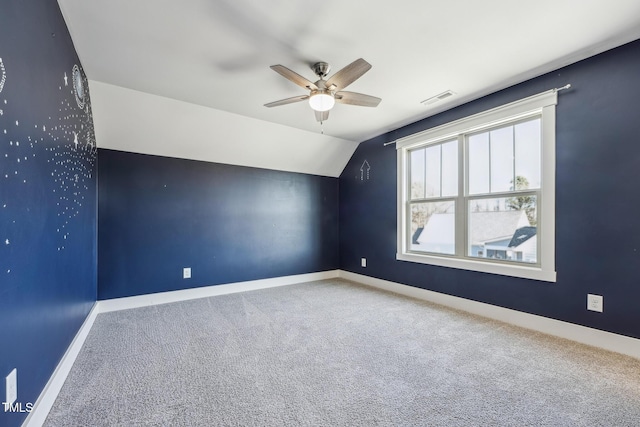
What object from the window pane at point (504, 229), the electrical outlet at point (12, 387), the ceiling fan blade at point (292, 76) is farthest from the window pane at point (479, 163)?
the electrical outlet at point (12, 387)

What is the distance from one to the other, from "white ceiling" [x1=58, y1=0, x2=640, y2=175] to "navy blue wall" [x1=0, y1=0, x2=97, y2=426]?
40 cm

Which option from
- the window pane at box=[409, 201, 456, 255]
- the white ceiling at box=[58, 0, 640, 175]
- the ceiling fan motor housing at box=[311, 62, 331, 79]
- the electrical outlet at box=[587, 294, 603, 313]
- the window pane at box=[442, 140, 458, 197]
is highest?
the white ceiling at box=[58, 0, 640, 175]

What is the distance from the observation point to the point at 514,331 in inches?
103

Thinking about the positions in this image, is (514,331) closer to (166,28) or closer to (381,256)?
(381,256)

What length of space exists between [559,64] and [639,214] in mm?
1418

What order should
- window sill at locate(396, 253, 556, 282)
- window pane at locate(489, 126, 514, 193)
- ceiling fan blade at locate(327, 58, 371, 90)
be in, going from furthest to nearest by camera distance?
window pane at locate(489, 126, 514, 193) < window sill at locate(396, 253, 556, 282) < ceiling fan blade at locate(327, 58, 371, 90)

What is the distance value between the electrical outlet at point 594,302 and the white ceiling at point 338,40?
2.04 metres

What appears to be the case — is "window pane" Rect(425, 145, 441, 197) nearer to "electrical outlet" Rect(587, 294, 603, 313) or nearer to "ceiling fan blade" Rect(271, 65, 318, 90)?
"electrical outlet" Rect(587, 294, 603, 313)

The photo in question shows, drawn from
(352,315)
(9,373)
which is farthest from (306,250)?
(9,373)

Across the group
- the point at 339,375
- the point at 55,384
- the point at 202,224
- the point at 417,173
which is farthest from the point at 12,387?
the point at 417,173

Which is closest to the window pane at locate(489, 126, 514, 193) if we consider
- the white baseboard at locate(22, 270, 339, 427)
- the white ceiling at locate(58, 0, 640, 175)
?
the white ceiling at locate(58, 0, 640, 175)

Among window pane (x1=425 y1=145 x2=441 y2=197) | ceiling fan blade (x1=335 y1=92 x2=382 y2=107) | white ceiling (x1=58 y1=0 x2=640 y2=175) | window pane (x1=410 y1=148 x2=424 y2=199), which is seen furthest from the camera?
window pane (x1=410 y1=148 x2=424 y2=199)

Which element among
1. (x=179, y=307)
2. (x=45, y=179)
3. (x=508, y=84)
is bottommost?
(x=179, y=307)

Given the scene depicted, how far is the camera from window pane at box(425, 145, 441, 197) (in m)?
3.70
